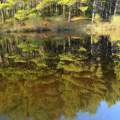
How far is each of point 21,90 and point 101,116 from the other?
5.80 meters

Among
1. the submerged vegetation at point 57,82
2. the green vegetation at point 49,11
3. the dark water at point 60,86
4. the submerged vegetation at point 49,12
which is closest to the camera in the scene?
the dark water at point 60,86

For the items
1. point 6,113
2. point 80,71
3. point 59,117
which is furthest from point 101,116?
point 80,71

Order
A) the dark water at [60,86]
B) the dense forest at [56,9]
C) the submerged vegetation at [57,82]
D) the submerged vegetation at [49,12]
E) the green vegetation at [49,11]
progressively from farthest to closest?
the dense forest at [56,9] < the green vegetation at [49,11] < the submerged vegetation at [49,12] < the submerged vegetation at [57,82] < the dark water at [60,86]

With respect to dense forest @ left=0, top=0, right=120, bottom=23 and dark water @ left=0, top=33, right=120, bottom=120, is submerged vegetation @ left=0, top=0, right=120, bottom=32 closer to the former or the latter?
dense forest @ left=0, top=0, right=120, bottom=23

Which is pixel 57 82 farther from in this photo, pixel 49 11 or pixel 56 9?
pixel 49 11

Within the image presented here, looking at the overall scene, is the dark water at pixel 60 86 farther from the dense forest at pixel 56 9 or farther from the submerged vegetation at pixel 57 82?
the dense forest at pixel 56 9

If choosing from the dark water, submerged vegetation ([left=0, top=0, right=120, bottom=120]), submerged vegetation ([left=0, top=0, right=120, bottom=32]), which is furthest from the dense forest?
the dark water

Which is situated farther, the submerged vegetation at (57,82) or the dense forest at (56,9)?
the dense forest at (56,9)

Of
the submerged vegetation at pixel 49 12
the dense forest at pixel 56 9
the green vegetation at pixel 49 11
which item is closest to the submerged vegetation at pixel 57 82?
the submerged vegetation at pixel 49 12

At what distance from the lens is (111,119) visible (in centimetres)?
1470

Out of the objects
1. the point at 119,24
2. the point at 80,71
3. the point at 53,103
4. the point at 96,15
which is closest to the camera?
the point at 53,103

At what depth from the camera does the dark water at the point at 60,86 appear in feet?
50.1

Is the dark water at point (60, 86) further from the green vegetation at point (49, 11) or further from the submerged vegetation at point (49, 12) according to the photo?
the green vegetation at point (49, 11)

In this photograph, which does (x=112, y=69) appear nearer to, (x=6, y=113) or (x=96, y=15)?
(x=6, y=113)
